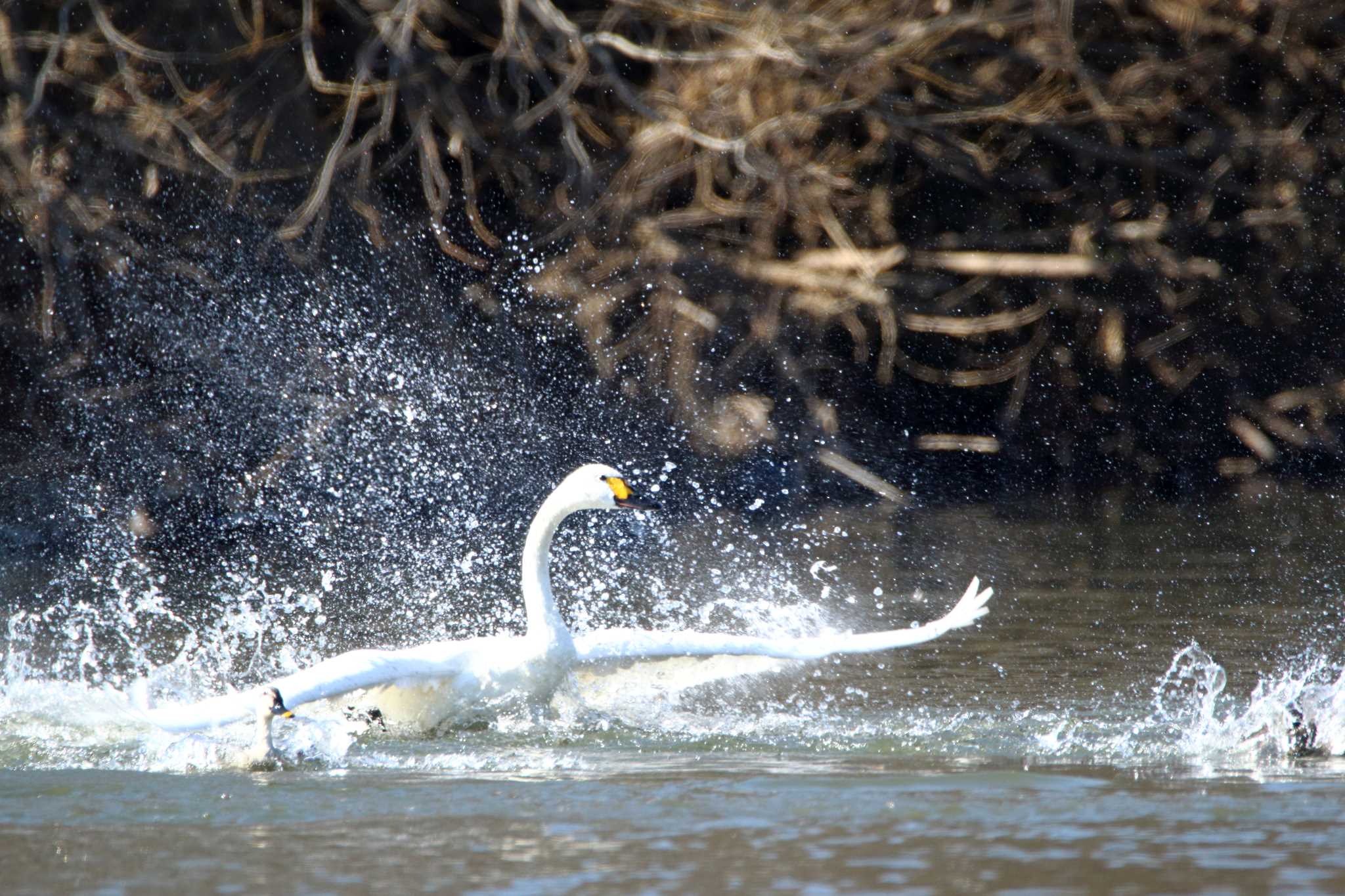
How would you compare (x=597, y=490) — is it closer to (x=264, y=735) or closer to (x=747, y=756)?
(x=747, y=756)

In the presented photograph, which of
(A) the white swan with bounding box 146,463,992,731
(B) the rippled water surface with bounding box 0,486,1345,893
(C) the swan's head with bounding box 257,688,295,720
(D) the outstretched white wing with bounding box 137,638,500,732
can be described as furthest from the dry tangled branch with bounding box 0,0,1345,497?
(C) the swan's head with bounding box 257,688,295,720

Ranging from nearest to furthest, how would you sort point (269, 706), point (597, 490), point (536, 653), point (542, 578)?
point (269, 706)
point (536, 653)
point (542, 578)
point (597, 490)

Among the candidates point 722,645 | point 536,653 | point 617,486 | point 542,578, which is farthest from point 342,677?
point 617,486

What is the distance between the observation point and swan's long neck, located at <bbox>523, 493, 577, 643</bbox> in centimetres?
630

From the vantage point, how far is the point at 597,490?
22.0 feet

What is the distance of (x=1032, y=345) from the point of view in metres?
13.4

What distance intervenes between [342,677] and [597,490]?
1.41m

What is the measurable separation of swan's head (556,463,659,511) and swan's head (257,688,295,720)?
159 centimetres

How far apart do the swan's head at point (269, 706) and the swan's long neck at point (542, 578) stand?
44.3 inches

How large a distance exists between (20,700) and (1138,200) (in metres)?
9.78

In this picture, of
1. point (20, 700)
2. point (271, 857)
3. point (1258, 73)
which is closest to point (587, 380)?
point (1258, 73)

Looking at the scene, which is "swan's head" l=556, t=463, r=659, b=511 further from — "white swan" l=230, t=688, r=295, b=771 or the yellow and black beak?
"white swan" l=230, t=688, r=295, b=771

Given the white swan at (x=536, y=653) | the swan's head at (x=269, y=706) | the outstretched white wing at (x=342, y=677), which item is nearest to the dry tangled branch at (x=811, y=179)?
the white swan at (x=536, y=653)

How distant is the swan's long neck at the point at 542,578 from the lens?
20.7 feet
